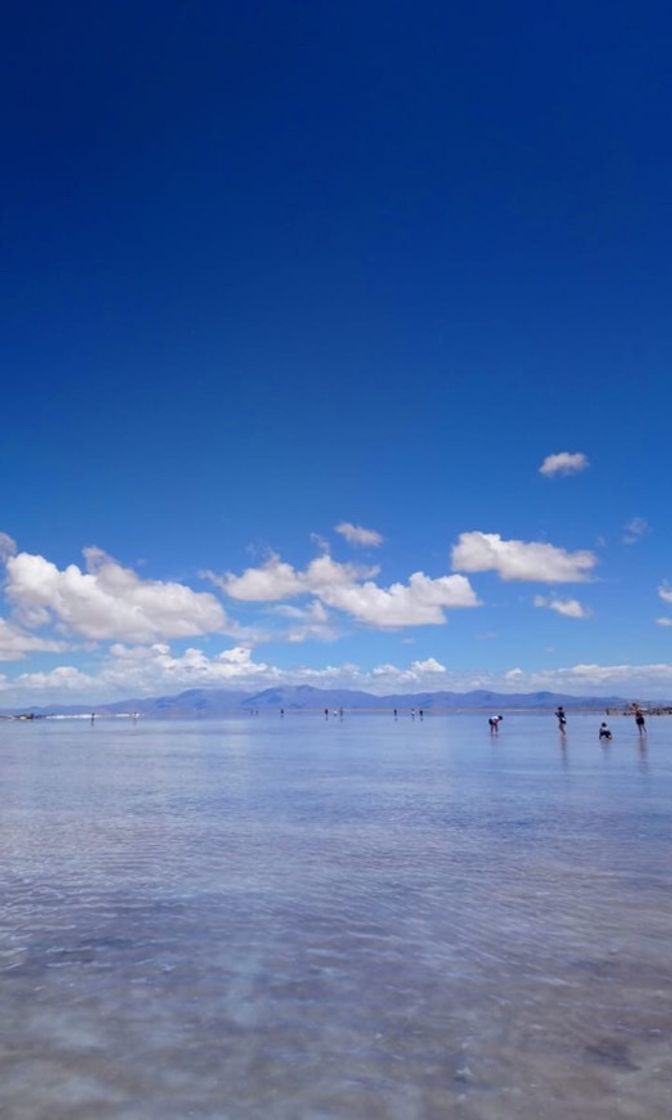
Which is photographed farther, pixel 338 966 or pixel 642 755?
pixel 642 755

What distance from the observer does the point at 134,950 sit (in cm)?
1130

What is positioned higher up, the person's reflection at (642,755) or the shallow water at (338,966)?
the shallow water at (338,966)

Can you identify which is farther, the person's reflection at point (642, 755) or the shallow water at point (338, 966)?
the person's reflection at point (642, 755)

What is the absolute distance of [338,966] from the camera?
34.3 ft

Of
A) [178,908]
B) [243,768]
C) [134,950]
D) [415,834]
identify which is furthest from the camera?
[243,768]

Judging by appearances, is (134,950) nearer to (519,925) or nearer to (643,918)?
(519,925)

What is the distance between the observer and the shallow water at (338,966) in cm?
711

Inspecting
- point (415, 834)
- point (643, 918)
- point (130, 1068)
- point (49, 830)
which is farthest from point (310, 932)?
point (49, 830)

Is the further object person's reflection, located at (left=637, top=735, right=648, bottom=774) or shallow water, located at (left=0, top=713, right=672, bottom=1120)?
person's reflection, located at (left=637, top=735, right=648, bottom=774)

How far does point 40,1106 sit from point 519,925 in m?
7.95

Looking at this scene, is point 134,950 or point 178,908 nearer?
point 134,950

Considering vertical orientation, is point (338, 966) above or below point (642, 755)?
above

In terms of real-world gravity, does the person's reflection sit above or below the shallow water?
below

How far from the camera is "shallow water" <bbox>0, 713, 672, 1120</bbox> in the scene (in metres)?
7.11
